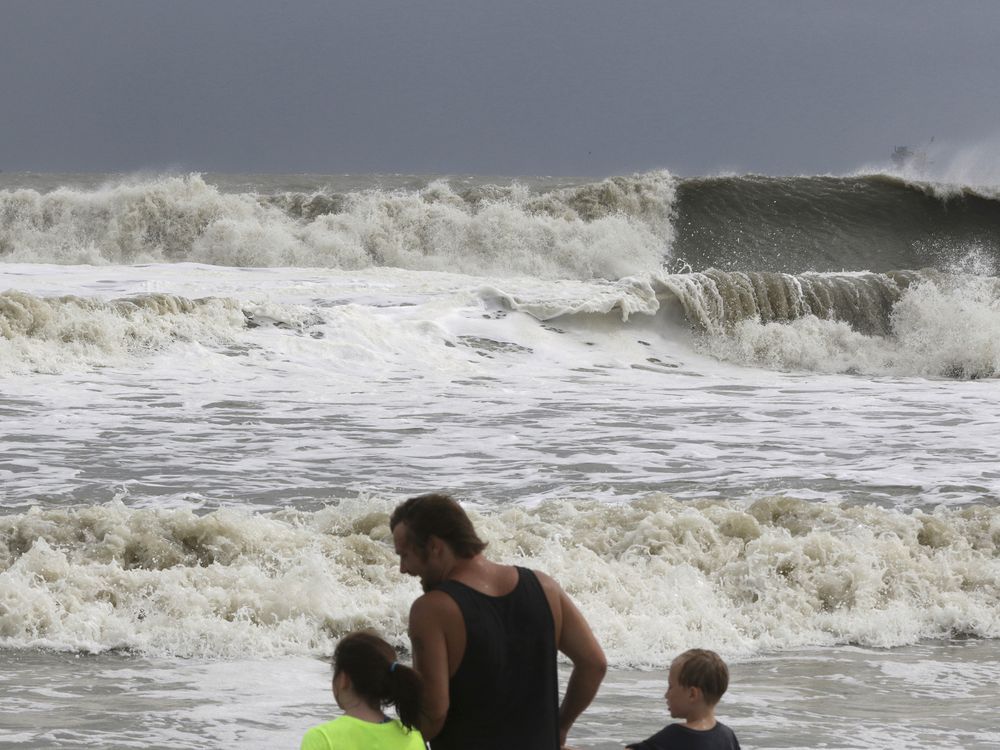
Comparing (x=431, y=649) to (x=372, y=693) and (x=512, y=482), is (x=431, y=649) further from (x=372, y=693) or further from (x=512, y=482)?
(x=512, y=482)

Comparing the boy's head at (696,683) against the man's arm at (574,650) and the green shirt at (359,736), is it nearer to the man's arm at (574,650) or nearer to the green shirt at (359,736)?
the man's arm at (574,650)

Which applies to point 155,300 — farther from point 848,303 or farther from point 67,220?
point 67,220

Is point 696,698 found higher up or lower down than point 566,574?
higher up

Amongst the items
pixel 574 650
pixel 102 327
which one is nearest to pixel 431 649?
pixel 574 650

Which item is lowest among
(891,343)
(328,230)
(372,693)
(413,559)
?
(372,693)

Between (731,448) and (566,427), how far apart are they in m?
1.49

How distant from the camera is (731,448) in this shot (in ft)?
33.6

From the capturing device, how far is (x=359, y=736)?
8.54ft

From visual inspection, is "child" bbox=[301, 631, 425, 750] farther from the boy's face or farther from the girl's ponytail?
the boy's face

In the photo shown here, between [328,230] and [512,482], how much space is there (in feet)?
56.3

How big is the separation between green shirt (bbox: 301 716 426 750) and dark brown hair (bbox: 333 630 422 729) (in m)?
0.03

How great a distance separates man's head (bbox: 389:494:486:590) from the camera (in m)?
2.68

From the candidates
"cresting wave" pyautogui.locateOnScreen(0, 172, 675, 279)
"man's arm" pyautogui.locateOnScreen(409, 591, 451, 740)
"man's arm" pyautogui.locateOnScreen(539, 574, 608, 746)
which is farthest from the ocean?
"cresting wave" pyautogui.locateOnScreen(0, 172, 675, 279)

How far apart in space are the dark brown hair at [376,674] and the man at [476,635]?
4cm
